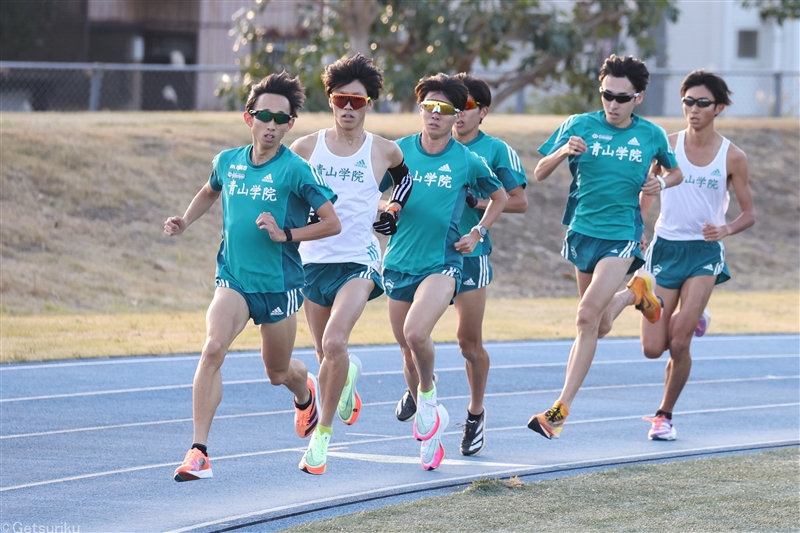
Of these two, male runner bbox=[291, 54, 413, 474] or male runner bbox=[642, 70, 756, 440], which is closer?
male runner bbox=[291, 54, 413, 474]

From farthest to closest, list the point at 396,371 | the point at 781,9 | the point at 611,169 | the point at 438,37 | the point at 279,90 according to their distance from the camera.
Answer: the point at 781,9, the point at 438,37, the point at 396,371, the point at 611,169, the point at 279,90

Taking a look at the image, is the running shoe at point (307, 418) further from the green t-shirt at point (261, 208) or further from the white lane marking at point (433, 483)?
the green t-shirt at point (261, 208)

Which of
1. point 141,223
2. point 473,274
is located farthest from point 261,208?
point 141,223

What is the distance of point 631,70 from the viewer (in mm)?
8172

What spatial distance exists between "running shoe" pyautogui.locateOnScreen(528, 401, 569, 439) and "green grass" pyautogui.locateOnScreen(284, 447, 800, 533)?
1.03 ft

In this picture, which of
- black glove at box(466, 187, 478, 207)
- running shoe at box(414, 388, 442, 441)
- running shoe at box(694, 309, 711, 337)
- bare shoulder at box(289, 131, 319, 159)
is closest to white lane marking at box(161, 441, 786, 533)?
running shoe at box(414, 388, 442, 441)

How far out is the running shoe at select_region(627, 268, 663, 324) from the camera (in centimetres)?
873

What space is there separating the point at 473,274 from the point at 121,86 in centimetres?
1813

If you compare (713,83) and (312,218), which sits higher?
(713,83)

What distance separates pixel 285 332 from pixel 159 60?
24609 millimetres

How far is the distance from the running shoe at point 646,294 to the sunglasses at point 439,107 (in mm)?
1985

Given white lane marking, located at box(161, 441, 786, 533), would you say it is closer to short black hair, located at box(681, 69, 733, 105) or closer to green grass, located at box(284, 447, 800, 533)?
green grass, located at box(284, 447, 800, 533)

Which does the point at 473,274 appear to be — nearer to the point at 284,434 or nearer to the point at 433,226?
the point at 433,226

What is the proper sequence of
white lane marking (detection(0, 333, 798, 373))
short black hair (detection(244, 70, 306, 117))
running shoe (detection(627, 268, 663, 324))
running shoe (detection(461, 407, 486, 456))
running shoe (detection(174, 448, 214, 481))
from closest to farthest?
running shoe (detection(174, 448, 214, 481))
short black hair (detection(244, 70, 306, 117))
running shoe (detection(461, 407, 486, 456))
running shoe (detection(627, 268, 663, 324))
white lane marking (detection(0, 333, 798, 373))
